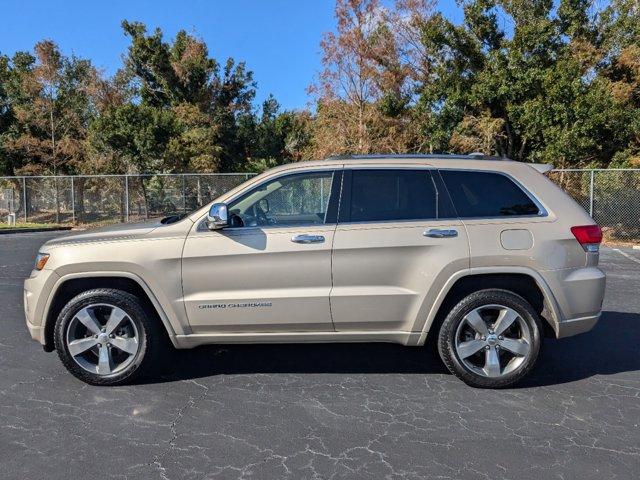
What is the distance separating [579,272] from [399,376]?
169 centimetres

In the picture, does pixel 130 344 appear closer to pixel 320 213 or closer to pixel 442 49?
pixel 320 213

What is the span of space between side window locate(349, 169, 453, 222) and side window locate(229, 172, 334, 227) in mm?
252

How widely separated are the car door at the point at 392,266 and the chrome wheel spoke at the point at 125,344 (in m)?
1.62

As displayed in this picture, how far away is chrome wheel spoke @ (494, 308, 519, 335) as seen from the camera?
4.29m

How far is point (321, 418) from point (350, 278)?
1.07 m

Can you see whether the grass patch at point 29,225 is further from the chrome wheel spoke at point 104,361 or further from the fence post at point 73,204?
the chrome wheel spoke at point 104,361

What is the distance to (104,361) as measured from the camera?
4422mm

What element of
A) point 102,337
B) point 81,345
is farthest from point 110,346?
point 81,345

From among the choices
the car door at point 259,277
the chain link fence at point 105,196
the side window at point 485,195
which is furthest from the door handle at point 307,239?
the chain link fence at point 105,196

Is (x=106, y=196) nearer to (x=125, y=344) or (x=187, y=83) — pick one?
(x=187, y=83)

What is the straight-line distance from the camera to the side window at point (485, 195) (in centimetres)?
441

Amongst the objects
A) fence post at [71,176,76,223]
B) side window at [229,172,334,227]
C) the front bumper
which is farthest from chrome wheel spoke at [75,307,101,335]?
fence post at [71,176,76,223]

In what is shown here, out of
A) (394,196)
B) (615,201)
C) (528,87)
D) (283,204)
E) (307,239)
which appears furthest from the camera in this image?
(528,87)

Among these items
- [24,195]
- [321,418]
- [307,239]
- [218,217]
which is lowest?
[321,418]
